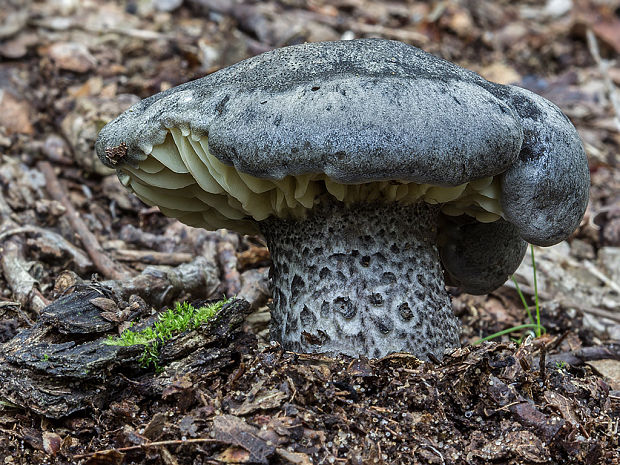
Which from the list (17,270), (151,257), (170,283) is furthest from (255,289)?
(17,270)

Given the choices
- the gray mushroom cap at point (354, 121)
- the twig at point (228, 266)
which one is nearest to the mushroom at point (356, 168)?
the gray mushroom cap at point (354, 121)

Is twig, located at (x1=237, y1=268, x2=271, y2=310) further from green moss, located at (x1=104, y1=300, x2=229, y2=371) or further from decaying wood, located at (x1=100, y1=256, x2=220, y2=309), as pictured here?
green moss, located at (x1=104, y1=300, x2=229, y2=371)

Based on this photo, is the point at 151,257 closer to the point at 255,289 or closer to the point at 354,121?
the point at 255,289

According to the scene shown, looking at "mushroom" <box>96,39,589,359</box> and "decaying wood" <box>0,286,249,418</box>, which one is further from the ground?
"mushroom" <box>96,39,589,359</box>

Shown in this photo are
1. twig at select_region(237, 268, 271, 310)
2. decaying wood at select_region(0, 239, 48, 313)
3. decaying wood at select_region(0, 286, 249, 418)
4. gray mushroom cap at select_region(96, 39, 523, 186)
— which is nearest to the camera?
gray mushroom cap at select_region(96, 39, 523, 186)

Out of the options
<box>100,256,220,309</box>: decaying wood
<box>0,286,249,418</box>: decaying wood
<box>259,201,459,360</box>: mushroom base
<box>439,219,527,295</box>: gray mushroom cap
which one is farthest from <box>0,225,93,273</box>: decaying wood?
<box>439,219,527,295</box>: gray mushroom cap
